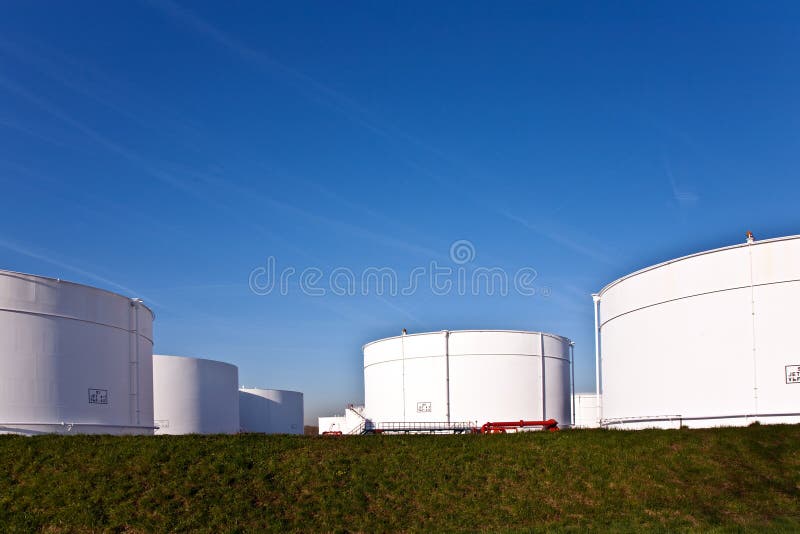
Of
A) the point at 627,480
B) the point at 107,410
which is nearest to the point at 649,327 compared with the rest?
the point at 627,480

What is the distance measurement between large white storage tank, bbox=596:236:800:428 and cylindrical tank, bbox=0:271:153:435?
24232 millimetres

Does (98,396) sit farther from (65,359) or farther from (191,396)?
(191,396)

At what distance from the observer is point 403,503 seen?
21625mm

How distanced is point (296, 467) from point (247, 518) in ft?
11.7

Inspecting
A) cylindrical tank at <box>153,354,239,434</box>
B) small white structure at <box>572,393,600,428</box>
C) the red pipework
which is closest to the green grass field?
the red pipework

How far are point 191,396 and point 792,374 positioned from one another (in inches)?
1671

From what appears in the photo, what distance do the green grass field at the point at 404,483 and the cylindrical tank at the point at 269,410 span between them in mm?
45698

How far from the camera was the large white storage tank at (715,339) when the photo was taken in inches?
1125

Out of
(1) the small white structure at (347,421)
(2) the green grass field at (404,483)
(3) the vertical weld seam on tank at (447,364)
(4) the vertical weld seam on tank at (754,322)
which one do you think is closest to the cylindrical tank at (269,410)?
(1) the small white structure at (347,421)

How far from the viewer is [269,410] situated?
72312mm

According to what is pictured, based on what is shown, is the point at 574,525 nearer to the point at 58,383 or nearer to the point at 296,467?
the point at 296,467

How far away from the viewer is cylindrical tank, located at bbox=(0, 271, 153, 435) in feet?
92.0

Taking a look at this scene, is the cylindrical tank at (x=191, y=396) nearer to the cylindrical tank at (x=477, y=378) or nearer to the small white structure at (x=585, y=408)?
the cylindrical tank at (x=477, y=378)

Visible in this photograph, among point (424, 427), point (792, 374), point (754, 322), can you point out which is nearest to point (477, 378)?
point (424, 427)
